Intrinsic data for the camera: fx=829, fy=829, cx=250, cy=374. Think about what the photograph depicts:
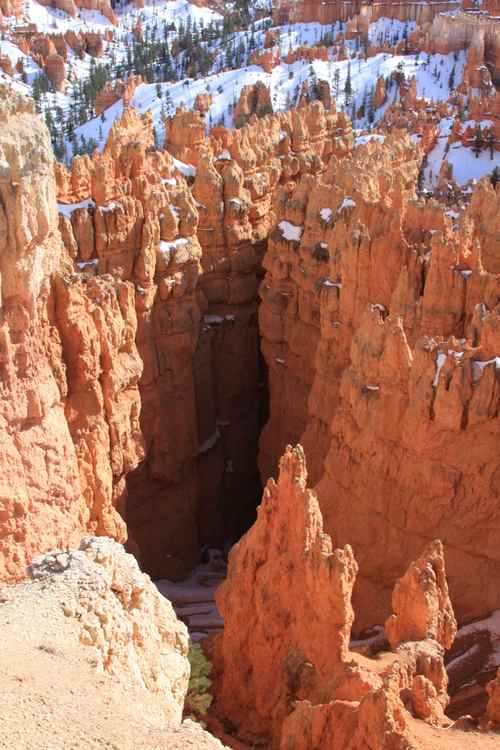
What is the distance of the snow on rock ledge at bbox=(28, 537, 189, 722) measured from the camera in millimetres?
7406

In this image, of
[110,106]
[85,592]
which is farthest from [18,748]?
[110,106]

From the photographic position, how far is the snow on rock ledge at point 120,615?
741 cm

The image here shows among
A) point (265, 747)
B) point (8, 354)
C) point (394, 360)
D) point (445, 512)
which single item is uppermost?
point (8, 354)

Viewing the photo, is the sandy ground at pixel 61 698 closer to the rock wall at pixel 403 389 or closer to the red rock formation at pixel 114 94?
the rock wall at pixel 403 389

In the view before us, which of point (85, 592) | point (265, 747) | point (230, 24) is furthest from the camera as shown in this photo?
point (230, 24)

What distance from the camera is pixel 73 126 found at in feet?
212

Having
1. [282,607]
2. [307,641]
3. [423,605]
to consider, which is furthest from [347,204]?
[307,641]

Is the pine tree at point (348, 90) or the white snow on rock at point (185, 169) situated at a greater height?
the white snow on rock at point (185, 169)

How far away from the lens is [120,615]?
7707 mm

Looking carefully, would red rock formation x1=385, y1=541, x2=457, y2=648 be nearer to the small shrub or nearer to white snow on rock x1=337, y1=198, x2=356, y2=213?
the small shrub

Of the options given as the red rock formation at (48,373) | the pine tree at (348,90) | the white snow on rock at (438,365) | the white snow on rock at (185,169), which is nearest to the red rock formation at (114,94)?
the pine tree at (348,90)

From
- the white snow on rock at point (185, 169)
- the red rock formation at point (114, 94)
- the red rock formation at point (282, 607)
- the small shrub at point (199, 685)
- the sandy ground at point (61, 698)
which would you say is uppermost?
the white snow on rock at point (185, 169)

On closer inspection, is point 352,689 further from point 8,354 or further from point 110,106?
point 110,106

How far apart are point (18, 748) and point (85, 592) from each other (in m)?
2.14
